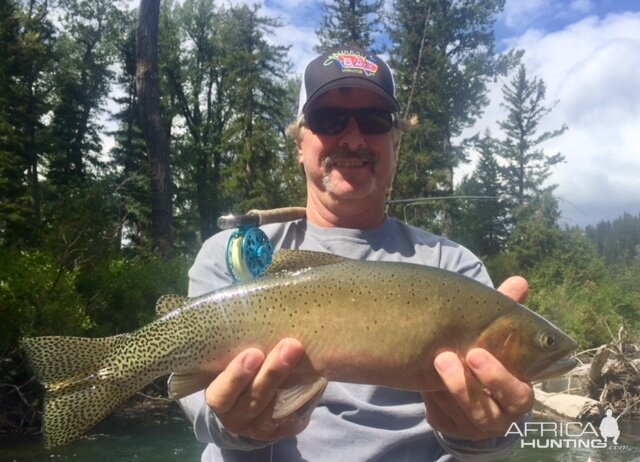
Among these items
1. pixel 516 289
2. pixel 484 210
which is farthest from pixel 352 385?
pixel 484 210

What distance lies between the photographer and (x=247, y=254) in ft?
11.2

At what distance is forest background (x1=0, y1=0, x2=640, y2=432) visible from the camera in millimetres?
25250

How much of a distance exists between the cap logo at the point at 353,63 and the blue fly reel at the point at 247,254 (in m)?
1.19

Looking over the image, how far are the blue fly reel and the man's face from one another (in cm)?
62

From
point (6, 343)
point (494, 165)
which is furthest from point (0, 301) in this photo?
point (494, 165)

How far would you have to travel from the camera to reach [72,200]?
16188 mm

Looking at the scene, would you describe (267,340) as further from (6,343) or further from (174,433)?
(174,433)

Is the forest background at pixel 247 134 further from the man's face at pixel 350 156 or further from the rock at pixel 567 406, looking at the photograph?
the man's face at pixel 350 156

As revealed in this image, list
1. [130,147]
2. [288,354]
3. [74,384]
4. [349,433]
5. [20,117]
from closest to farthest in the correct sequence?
[288,354], [74,384], [349,433], [20,117], [130,147]

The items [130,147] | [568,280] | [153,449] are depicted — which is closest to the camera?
[153,449]

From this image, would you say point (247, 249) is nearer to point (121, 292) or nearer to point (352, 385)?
point (352, 385)

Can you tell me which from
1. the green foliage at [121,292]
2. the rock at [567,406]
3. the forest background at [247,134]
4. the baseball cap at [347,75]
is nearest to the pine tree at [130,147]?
the forest background at [247,134]

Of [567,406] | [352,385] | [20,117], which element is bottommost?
[567,406]

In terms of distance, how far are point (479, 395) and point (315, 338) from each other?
76cm
